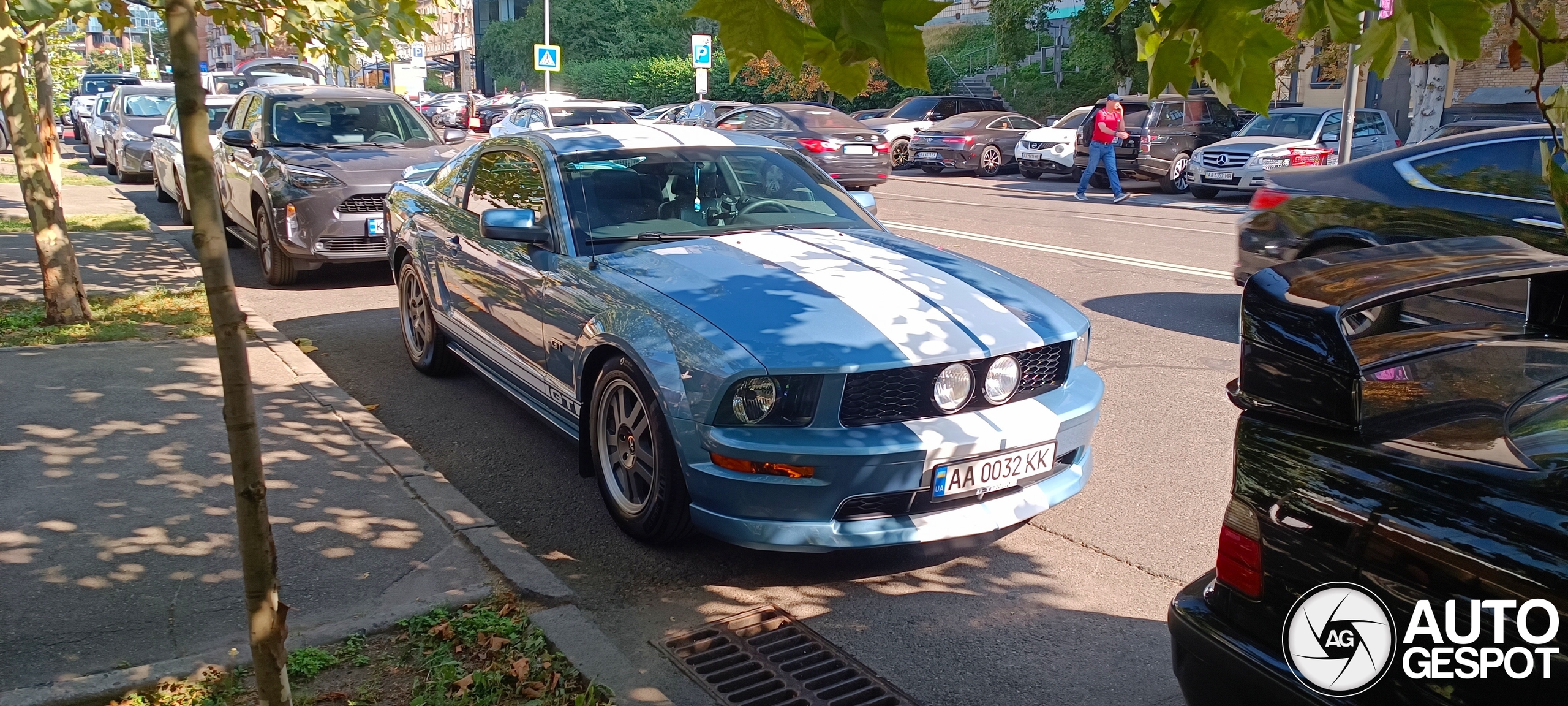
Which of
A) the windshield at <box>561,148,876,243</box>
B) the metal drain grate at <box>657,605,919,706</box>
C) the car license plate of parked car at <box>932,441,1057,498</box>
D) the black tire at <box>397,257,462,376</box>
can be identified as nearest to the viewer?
the metal drain grate at <box>657,605,919,706</box>

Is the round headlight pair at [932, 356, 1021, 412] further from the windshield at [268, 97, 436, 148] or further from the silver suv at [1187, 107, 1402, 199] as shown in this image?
the silver suv at [1187, 107, 1402, 199]

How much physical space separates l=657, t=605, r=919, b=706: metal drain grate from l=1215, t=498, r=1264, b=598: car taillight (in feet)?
3.99

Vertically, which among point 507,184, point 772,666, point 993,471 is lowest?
point 772,666

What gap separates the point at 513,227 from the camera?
5398 millimetres

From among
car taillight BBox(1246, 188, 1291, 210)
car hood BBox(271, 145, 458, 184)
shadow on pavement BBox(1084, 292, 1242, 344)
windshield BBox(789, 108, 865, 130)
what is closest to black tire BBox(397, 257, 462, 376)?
car hood BBox(271, 145, 458, 184)

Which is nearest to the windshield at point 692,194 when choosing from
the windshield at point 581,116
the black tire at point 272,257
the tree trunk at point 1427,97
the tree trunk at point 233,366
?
the tree trunk at point 233,366

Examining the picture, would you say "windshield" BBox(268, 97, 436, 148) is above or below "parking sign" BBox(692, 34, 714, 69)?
below

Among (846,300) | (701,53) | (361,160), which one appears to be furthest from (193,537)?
(701,53)

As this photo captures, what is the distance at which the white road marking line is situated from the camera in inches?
443

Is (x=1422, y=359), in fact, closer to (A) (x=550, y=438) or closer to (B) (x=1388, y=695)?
(B) (x=1388, y=695)

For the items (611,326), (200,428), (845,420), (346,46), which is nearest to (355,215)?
(346,46)

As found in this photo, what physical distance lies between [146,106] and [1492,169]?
23.1 m

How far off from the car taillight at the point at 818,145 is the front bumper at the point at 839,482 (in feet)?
53.8

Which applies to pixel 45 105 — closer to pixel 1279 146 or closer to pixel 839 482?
pixel 839 482
